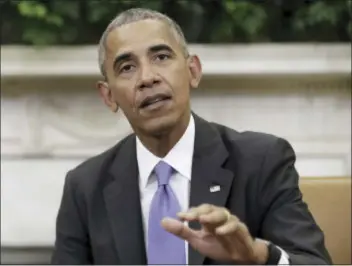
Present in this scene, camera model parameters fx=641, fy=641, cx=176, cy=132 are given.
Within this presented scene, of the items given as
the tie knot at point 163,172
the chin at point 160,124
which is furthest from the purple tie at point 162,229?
the chin at point 160,124

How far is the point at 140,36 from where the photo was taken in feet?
4.23

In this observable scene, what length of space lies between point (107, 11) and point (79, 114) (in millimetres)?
370

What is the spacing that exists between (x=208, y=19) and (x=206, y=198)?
1017 millimetres

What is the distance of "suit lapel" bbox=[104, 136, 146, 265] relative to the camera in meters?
1.34

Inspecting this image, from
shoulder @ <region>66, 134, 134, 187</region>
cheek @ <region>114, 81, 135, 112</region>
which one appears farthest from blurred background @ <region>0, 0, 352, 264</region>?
cheek @ <region>114, 81, 135, 112</region>

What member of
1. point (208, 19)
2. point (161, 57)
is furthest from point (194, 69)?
point (208, 19)

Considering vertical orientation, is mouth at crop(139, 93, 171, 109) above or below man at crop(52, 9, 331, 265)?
above

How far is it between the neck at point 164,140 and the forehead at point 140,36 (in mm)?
167

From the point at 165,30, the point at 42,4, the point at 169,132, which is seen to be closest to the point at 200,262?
the point at 169,132

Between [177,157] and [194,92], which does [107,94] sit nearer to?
[177,157]

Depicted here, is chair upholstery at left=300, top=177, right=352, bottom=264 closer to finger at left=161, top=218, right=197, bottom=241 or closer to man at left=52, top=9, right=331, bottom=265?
man at left=52, top=9, right=331, bottom=265

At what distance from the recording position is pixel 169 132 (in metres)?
1.33

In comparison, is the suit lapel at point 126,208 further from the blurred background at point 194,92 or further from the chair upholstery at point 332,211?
the blurred background at point 194,92

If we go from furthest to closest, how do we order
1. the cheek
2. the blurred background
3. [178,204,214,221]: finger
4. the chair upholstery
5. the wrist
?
the blurred background, the chair upholstery, the cheek, the wrist, [178,204,214,221]: finger
